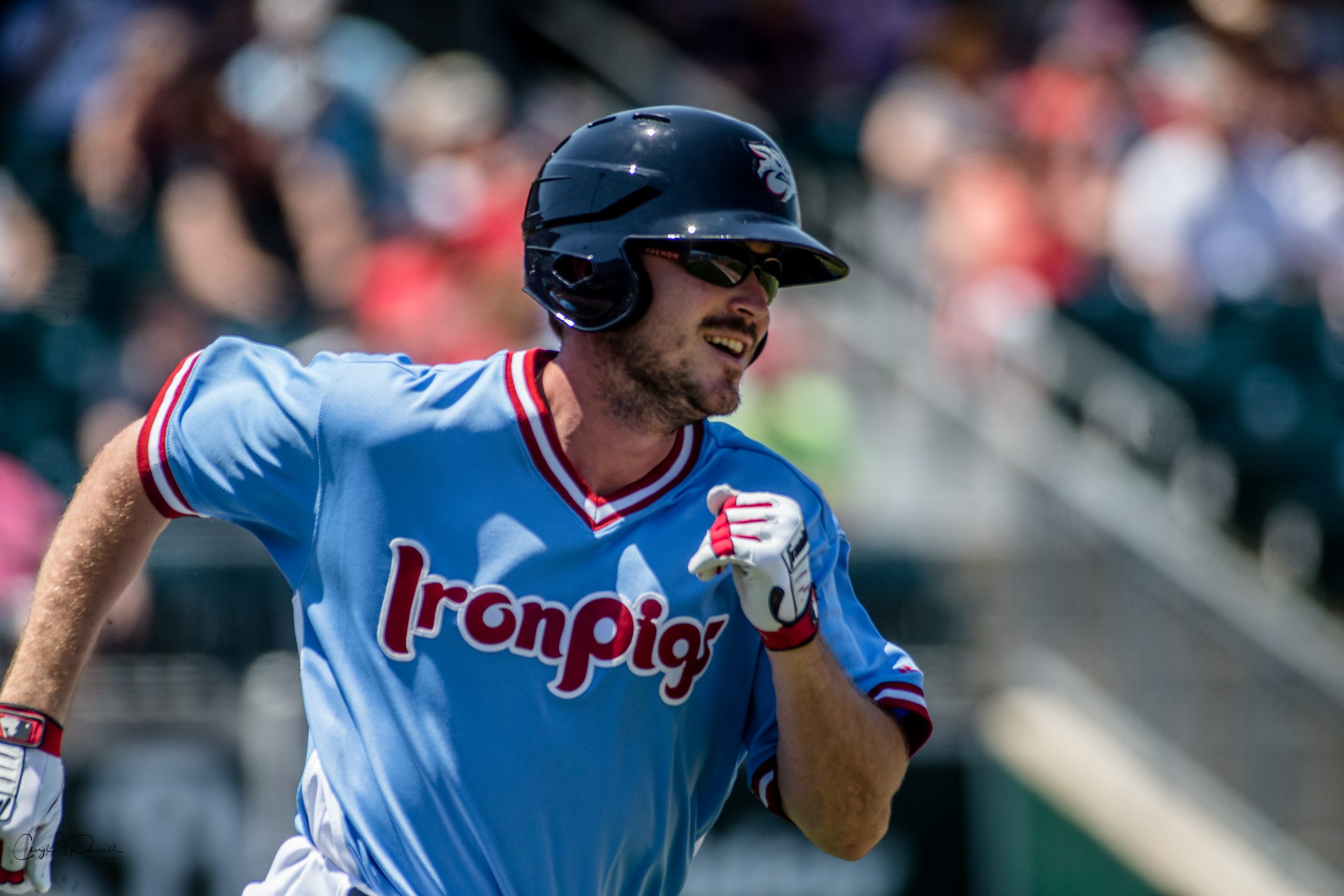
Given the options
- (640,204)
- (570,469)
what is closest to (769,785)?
(570,469)

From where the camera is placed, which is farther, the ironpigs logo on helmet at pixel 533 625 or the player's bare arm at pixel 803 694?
the ironpigs logo on helmet at pixel 533 625

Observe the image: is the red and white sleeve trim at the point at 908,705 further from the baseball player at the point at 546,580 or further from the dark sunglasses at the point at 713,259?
the dark sunglasses at the point at 713,259

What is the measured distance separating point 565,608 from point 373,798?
481 mm

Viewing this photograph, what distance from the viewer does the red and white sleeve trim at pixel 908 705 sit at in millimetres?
3033

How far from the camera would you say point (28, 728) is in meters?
2.96

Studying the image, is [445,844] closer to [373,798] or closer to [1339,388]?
[373,798]

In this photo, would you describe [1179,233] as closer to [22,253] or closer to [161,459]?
[22,253]

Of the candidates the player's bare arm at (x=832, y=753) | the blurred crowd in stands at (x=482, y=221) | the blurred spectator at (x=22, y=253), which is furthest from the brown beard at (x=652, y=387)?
the blurred spectator at (x=22, y=253)

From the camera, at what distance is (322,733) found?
9.95 feet

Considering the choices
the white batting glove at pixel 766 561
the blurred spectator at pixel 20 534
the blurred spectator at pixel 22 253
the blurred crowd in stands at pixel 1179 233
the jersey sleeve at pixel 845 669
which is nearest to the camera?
the white batting glove at pixel 766 561

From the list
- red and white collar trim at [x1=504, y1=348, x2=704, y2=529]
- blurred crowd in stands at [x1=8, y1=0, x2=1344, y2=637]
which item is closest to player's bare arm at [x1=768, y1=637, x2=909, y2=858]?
red and white collar trim at [x1=504, y1=348, x2=704, y2=529]

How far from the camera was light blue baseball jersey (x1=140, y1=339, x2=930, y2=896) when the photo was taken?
291cm

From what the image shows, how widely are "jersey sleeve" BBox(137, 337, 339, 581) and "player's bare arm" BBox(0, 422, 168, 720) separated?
0.15 feet

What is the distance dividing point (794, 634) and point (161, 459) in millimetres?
1224
